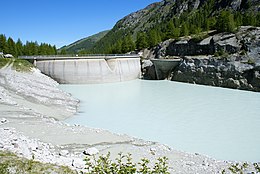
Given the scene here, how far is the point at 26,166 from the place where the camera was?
715cm

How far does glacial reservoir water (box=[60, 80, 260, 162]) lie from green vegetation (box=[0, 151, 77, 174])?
7021 mm

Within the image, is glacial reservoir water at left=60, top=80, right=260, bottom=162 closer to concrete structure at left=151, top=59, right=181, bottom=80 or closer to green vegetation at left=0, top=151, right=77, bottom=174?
green vegetation at left=0, top=151, right=77, bottom=174

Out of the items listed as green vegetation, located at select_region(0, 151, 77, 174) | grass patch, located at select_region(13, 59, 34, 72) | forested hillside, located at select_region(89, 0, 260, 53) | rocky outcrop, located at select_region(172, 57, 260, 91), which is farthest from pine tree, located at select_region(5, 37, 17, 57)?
green vegetation, located at select_region(0, 151, 77, 174)

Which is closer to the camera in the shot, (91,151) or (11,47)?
(91,151)

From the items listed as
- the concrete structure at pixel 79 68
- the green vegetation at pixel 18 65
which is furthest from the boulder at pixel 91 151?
the concrete structure at pixel 79 68

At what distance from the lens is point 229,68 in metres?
34.4

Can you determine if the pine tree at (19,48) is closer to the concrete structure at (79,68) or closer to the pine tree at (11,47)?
the pine tree at (11,47)

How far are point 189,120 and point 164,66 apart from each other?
27041 millimetres

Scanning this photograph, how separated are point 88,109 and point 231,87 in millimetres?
21664

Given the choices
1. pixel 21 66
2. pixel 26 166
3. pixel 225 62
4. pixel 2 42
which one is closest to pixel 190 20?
pixel 225 62

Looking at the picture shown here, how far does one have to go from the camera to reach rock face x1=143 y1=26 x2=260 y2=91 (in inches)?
1284

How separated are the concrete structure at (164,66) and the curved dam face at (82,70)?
6.96 meters

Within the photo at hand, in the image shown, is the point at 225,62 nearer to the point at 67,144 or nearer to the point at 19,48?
the point at 67,144

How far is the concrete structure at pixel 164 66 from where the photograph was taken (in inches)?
1688
